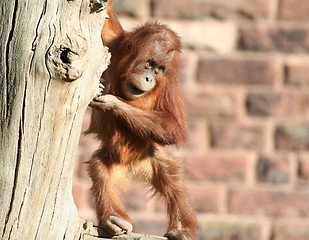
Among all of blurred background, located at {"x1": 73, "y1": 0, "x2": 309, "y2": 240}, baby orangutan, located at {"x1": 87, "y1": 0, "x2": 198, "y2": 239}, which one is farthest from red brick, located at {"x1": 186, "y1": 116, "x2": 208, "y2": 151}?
baby orangutan, located at {"x1": 87, "y1": 0, "x2": 198, "y2": 239}

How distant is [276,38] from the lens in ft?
24.0

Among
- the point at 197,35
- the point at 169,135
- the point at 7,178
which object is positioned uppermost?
the point at 197,35

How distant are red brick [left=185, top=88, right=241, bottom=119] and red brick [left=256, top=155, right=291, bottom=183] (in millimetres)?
547

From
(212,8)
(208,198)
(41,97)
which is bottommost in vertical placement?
(208,198)

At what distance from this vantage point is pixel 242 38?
7312mm

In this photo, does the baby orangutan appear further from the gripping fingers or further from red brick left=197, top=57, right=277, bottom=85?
red brick left=197, top=57, right=277, bottom=85

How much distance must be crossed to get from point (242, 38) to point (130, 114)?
249cm

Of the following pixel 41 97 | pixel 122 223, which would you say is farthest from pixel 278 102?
pixel 41 97

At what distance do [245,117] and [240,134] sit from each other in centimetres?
18

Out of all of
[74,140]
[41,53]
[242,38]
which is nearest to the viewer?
[41,53]

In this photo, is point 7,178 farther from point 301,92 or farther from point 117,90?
point 301,92

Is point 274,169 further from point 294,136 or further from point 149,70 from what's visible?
point 149,70

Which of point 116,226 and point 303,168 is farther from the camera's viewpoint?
point 303,168

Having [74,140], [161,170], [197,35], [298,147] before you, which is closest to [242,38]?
[197,35]
